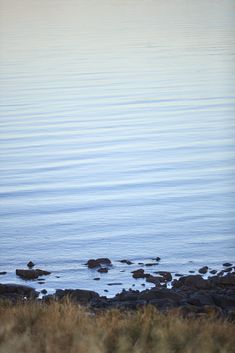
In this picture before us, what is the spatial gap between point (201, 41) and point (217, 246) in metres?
48.3

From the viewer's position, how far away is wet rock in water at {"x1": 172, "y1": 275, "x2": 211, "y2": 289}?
49.2ft

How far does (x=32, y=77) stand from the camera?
157ft

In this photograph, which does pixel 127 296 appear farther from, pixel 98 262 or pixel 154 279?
pixel 98 262

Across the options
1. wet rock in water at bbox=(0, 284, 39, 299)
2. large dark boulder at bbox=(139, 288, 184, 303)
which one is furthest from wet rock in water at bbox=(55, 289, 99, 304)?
large dark boulder at bbox=(139, 288, 184, 303)

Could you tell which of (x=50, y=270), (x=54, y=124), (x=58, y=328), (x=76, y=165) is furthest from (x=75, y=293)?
(x=54, y=124)

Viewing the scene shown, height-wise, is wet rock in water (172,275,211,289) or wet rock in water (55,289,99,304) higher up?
wet rock in water (172,275,211,289)

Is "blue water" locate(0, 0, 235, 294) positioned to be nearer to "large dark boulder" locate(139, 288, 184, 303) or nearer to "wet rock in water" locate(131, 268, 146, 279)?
"wet rock in water" locate(131, 268, 146, 279)

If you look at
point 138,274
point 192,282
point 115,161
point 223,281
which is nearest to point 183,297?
point 192,282

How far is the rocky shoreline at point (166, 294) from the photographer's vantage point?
13.2 metres

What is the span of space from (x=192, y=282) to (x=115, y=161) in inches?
493

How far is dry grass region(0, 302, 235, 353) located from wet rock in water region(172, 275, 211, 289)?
438 centimetres

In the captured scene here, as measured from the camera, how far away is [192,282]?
1519 cm

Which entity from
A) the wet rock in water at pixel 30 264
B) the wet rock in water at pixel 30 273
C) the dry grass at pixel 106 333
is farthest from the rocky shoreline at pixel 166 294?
the dry grass at pixel 106 333

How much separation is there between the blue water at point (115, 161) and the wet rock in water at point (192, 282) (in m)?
0.95
